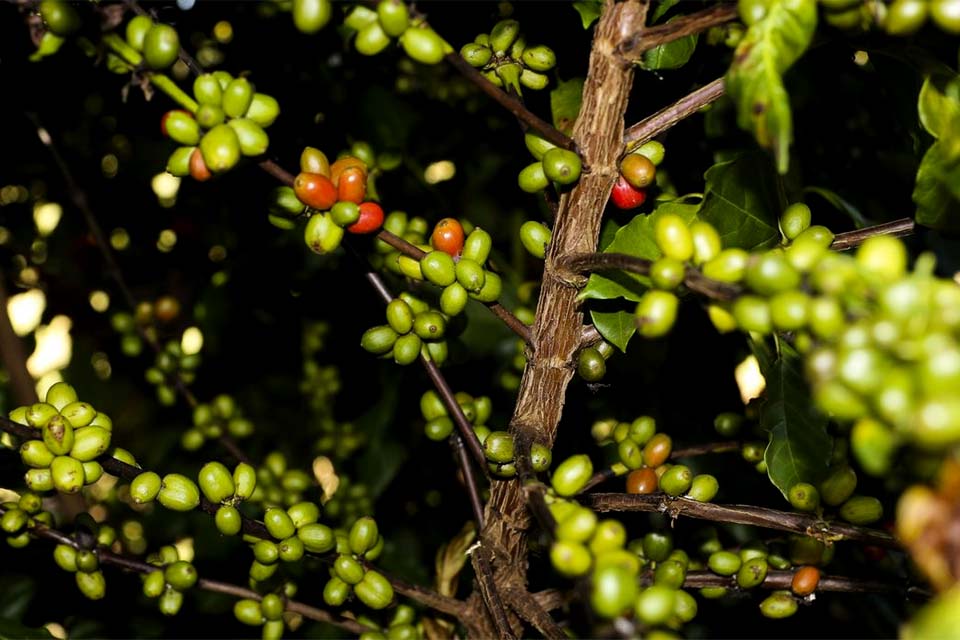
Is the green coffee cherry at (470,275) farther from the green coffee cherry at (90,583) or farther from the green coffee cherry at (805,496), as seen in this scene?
the green coffee cherry at (90,583)

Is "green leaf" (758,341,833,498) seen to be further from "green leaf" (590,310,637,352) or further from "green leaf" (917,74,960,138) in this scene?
"green leaf" (917,74,960,138)

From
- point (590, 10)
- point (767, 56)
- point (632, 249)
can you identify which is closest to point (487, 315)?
point (632, 249)

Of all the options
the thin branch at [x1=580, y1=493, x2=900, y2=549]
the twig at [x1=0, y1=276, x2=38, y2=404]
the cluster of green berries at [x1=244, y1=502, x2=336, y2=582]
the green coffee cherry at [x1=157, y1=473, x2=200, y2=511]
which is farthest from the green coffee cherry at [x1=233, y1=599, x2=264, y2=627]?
the twig at [x1=0, y1=276, x2=38, y2=404]

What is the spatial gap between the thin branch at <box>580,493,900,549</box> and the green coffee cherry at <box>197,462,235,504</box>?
44 cm

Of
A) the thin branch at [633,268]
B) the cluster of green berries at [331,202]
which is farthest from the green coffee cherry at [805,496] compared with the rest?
the cluster of green berries at [331,202]

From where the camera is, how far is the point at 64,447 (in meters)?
1.07

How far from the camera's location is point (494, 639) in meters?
1.22

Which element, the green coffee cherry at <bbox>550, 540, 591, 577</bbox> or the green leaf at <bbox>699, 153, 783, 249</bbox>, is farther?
the green leaf at <bbox>699, 153, 783, 249</bbox>

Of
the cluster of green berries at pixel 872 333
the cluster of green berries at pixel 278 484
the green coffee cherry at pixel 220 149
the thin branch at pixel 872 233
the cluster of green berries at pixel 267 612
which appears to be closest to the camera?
the cluster of green berries at pixel 872 333

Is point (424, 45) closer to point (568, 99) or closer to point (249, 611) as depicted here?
point (568, 99)

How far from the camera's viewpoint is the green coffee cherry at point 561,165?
949mm

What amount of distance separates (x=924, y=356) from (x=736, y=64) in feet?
1.06

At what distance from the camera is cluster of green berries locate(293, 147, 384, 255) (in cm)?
106

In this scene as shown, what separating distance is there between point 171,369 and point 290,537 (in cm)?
76
